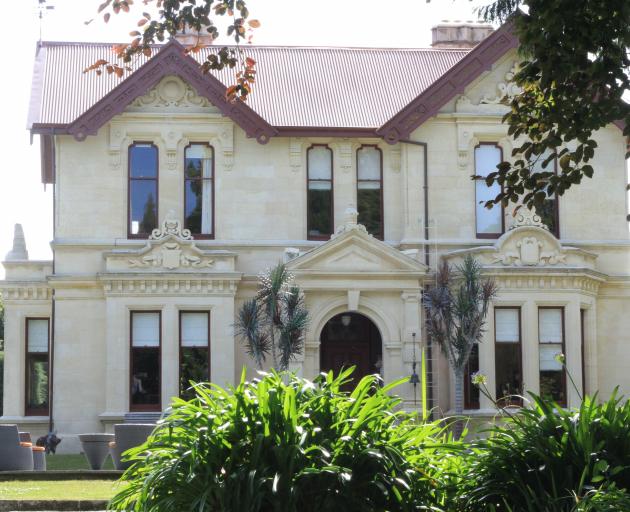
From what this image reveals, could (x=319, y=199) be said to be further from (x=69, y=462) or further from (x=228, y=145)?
(x=69, y=462)

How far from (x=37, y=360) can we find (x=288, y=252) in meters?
7.16

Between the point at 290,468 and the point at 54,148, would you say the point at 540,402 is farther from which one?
the point at 54,148

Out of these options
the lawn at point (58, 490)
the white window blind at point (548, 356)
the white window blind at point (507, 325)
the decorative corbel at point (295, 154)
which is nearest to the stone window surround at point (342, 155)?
the decorative corbel at point (295, 154)

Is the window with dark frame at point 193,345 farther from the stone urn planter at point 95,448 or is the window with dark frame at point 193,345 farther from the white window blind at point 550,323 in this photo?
the stone urn planter at point 95,448

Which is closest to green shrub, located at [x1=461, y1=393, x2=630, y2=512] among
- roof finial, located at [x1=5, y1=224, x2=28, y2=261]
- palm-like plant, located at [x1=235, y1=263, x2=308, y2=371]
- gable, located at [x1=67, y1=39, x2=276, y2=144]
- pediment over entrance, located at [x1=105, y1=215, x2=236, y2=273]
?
palm-like plant, located at [x1=235, y1=263, x2=308, y2=371]

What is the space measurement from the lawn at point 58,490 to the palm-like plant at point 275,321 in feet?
38.6

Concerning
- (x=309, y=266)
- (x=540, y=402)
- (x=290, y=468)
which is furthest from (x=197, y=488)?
(x=309, y=266)

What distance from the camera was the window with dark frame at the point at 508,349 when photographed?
33656 millimetres

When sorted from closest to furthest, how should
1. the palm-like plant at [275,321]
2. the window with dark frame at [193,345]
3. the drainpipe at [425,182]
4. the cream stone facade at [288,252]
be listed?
the palm-like plant at [275,321] < the cream stone facade at [288,252] < the window with dark frame at [193,345] < the drainpipe at [425,182]

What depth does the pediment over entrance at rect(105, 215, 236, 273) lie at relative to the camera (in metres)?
33.1

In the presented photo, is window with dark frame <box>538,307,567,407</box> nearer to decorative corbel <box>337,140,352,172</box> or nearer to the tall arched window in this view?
the tall arched window

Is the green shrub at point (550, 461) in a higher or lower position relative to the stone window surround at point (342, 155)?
lower

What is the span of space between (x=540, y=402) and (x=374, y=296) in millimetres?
23056

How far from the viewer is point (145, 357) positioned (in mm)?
33375
